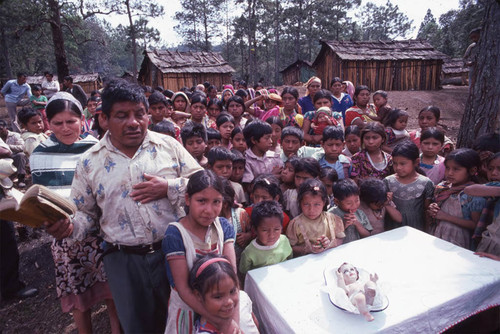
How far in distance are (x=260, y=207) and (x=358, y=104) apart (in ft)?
11.0

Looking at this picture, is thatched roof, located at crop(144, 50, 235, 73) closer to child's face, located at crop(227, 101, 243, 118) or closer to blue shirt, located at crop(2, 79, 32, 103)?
blue shirt, located at crop(2, 79, 32, 103)

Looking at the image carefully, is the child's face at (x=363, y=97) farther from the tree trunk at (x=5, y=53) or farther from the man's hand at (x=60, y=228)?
the tree trunk at (x=5, y=53)

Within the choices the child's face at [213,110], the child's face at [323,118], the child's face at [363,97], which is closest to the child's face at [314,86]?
the child's face at [363,97]

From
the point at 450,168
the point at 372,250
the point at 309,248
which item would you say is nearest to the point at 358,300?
the point at 372,250

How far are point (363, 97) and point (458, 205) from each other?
2.53 m

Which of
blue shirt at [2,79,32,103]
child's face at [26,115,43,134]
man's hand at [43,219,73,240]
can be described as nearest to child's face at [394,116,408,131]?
man's hand at [43,219,73,240]

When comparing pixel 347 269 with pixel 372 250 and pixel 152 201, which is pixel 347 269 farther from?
pixel 152 201

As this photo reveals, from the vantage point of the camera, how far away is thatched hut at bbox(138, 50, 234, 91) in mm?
17859

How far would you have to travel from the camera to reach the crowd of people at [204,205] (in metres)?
1.63

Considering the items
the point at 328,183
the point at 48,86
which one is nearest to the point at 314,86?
the point at 328,183

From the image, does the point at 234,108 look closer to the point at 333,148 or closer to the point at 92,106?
the point at 333,148

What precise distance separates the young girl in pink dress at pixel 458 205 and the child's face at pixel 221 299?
81.9 inches

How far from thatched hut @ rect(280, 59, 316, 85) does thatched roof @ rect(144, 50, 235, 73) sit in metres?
9.55

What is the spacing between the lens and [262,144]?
10.6 ft
